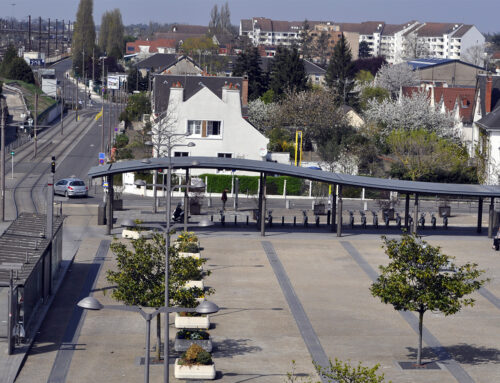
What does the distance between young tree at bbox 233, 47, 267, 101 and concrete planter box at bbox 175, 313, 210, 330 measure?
246 ft

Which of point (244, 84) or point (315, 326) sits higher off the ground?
point (244, 84)

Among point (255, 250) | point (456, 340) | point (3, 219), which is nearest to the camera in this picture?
point (456, 340)

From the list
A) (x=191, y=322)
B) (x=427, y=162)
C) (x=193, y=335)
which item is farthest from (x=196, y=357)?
(x=427, y=162)

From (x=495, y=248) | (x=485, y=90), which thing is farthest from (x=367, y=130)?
(x=495, y=248)

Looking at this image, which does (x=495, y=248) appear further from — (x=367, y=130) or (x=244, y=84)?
(x=244, y=84)

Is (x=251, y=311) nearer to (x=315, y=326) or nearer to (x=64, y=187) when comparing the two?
(x=315, y=326)

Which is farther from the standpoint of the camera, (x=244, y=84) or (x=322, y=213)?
(x=244, y=84)

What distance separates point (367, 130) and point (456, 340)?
5167cm

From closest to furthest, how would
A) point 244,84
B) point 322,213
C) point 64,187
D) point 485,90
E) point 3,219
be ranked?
point 3,219, point 322,213, point 64,187, point 485,90, point 244,84

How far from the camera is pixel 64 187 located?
55.4 meters

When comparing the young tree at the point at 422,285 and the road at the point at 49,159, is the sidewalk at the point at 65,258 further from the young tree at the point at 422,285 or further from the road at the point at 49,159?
the young tree at the point at 422,285

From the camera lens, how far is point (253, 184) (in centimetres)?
5912

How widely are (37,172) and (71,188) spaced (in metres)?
13.5

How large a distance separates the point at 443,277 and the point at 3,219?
→ 28250mm
